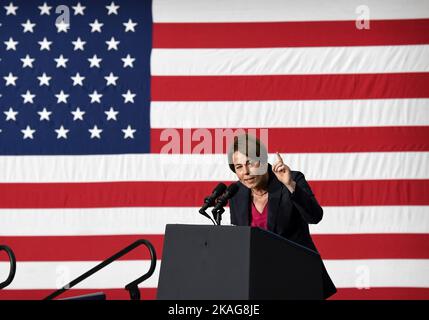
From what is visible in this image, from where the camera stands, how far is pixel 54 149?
4258 mm

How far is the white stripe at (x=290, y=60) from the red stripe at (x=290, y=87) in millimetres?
40

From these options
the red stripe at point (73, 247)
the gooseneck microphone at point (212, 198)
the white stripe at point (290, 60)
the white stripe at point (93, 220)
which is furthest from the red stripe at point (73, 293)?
the gooseneck microphone at point (212, 198)

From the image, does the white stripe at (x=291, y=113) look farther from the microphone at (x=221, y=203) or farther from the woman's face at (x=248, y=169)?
the microphone at (x=221, y=203)

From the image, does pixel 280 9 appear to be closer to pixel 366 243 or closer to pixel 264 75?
pixel 264 75

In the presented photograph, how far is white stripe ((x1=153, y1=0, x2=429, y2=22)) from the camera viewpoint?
4.27 meters

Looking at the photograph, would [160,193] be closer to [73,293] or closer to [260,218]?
[73,293]

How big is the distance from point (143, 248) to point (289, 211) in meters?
1.79

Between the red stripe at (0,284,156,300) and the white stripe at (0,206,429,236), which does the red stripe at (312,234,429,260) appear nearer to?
the white stripe at (0,206,429,236)

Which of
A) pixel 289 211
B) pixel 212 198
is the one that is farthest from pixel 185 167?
pixel 212 198

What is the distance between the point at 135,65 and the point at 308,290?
264 centimetres

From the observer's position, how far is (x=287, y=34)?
429 centimetres

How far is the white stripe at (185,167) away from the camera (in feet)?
13.6
